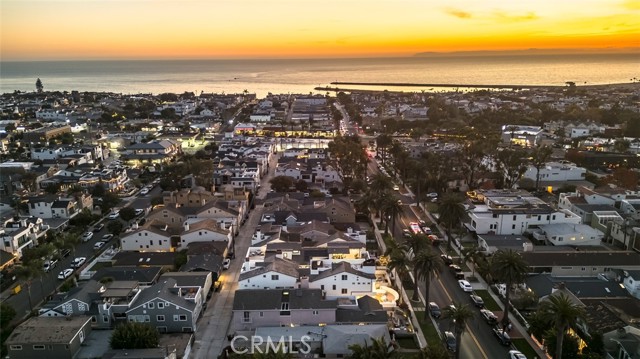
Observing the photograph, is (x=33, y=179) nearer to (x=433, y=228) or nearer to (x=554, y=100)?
(x=433, y=228)

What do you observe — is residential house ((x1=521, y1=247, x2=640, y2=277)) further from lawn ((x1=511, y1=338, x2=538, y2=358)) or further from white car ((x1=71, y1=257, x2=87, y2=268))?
white car ((x1=71, y1=257, x2=87, y2=268))

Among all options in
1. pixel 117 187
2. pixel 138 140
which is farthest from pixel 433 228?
pixel 138 140

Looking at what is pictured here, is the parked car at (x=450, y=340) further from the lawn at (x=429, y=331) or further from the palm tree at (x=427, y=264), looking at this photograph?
the palm tree at (x=427, y=264)

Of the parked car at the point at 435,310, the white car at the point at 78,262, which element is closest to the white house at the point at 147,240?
the white car at the point at 78,262

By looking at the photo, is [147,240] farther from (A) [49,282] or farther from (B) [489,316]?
(B) [489,316]

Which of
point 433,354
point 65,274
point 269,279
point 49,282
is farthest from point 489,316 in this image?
point 49,282

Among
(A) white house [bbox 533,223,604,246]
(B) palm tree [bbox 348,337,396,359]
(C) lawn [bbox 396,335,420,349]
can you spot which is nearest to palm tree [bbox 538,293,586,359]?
(C) lawn [bbox 396,335,420,349]
